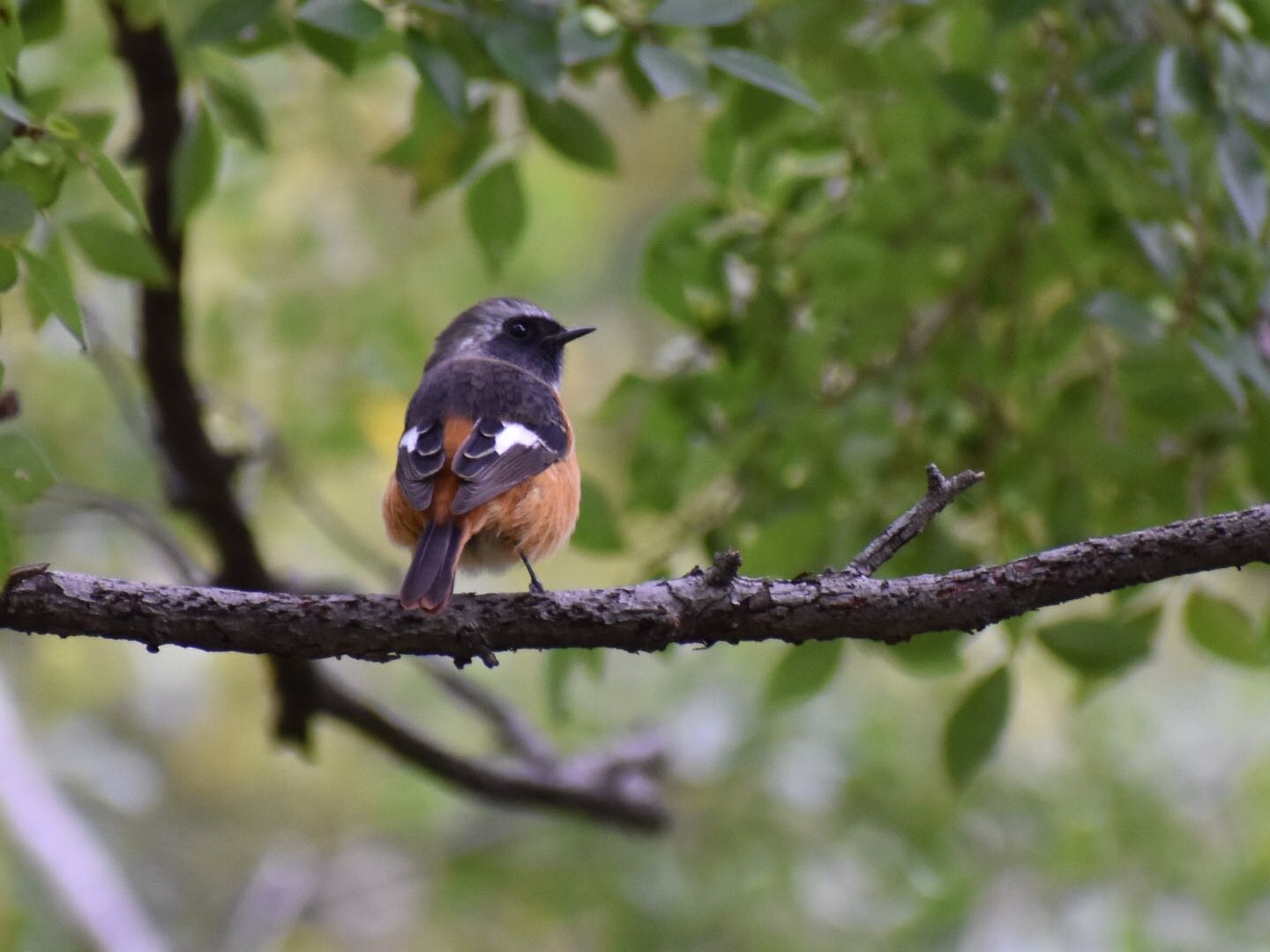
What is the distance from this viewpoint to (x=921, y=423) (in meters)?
3.97

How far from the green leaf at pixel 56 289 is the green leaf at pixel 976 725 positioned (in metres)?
2.09

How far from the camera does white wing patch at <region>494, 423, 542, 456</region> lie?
11.9ft

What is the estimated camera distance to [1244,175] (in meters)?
2.90

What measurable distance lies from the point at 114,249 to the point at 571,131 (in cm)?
107

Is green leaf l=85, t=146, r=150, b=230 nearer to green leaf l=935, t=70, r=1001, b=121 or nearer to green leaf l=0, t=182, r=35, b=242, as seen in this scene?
green leaf l=0, t=182, r=35, b=242

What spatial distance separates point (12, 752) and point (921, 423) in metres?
4.58

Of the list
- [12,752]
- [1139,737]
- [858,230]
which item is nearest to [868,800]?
[1139,737]

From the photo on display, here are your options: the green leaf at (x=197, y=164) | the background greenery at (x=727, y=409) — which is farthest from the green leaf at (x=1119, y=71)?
the green leaf at (x=197, y=164)

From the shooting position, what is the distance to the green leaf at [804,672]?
334 centimetres

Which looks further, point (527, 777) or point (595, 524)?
point (527, 777)

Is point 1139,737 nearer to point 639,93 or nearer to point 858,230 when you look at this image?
point 858,230

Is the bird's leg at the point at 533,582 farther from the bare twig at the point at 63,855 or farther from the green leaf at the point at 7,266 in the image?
the bare twig at the point at 63,855

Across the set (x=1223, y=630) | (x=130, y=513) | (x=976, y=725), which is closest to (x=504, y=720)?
(x=130, y=513)

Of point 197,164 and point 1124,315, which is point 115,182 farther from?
point 1124,315
